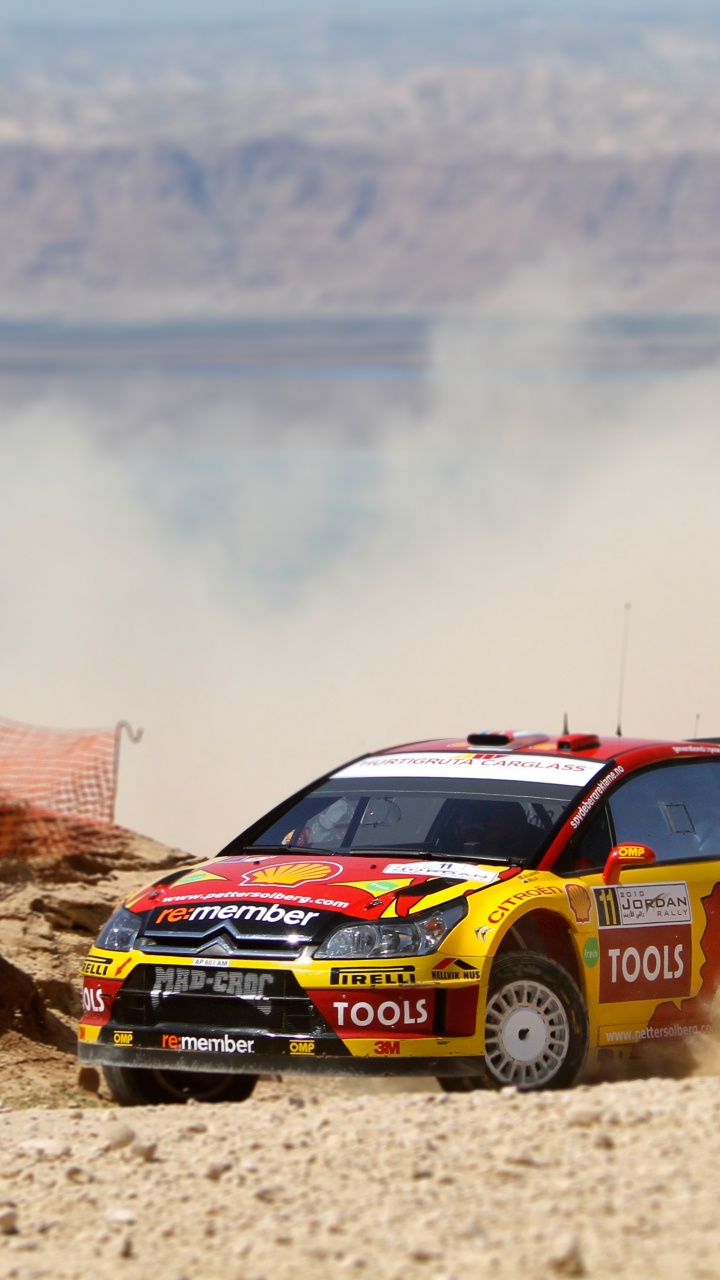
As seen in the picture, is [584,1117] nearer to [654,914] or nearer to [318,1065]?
[318,1065]

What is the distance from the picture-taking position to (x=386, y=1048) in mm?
6891

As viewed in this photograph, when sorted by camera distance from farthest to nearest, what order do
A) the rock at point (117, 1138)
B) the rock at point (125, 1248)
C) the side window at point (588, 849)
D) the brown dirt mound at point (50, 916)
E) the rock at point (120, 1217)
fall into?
1. the brown dirt mound at point (50, 916)
2. the side window at point (588, 849)
3. the rock at point (117, 1138)
4. the rock at point (120, 1217)
5. the rock at point (125, 1248)

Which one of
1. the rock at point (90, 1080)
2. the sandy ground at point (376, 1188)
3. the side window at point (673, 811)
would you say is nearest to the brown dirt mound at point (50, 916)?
the rock at point (90, 1080)

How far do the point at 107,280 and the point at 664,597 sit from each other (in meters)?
164

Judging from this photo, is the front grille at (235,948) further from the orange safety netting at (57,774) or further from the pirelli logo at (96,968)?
the orange safety netting at (57,774)

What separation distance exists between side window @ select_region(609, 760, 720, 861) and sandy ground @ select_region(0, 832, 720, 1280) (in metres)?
1.56

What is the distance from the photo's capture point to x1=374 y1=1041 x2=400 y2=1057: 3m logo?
6.89 meters

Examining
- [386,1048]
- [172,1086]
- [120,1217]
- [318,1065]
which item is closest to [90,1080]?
[172,1086]

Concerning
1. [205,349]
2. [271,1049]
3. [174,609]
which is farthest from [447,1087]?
[205,349]

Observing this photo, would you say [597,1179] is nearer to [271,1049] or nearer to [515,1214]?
[515,1214]

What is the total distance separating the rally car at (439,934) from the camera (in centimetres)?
695

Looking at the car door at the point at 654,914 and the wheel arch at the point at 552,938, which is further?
the car door at the point at 654,914

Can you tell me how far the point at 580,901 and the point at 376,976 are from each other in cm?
93

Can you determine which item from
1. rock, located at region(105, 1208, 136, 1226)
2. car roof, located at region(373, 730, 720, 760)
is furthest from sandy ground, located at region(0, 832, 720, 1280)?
car roof, located at region(373, 730, 720, 760)
